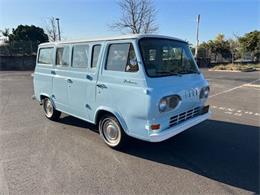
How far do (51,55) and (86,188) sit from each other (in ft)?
11.6

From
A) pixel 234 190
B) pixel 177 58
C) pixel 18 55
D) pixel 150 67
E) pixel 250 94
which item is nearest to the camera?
pixel 234 190

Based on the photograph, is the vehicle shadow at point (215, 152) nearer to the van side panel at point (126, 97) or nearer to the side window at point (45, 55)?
the van side panel at point (126, 97)

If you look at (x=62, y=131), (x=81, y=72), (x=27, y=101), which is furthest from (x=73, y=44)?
(x=27, y=101)

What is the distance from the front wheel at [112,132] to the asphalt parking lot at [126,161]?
15 cm

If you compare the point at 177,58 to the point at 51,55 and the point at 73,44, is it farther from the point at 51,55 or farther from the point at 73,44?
the point at 51,55

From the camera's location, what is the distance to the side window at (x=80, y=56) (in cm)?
441

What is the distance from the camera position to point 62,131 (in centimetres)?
516

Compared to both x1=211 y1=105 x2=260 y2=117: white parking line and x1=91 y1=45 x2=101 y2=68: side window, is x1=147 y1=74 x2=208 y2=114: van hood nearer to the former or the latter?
x1=91 y1=45 x2=101 y2=68: side window

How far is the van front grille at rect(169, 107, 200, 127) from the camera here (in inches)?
146

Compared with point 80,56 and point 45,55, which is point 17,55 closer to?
point 45,55

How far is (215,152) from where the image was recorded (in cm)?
401

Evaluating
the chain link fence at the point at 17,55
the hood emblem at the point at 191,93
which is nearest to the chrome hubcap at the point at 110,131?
the hood emblem at the point at 191,93

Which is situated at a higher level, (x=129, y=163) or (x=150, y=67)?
(x=150, y=67)

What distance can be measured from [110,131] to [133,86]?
116cm
